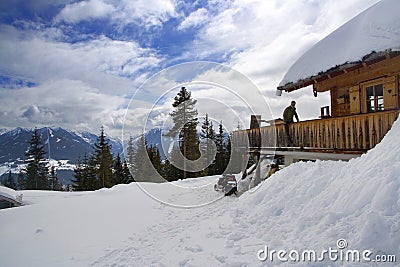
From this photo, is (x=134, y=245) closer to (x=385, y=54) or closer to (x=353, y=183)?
(x=353, y=183)

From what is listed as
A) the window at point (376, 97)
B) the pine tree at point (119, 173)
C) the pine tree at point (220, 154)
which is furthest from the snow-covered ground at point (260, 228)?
the pine tree at point (119, 173)

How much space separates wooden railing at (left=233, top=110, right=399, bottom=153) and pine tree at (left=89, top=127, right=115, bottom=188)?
92.3ft

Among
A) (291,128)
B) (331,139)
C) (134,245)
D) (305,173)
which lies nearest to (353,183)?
(305,173)

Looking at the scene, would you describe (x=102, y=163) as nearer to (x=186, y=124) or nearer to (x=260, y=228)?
(x=186, y=124)

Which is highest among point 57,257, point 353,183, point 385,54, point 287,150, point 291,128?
point 385,54

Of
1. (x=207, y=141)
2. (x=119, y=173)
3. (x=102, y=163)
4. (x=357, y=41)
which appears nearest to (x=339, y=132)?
(x=357, y=41)

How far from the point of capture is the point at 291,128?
38.8 feet

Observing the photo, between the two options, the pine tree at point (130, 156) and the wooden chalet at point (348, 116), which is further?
the pine tree at point (130, 156)

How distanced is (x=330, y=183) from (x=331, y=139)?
333cm

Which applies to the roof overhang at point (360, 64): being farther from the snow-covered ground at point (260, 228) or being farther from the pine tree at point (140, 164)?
the pine tree at point (140, 164)

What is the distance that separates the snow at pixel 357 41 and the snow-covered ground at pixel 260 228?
3314 mm

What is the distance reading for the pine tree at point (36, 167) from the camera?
41062 mm

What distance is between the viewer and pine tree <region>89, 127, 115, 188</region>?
118 ft

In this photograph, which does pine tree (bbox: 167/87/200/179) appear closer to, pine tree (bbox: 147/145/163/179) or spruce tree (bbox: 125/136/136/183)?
pine tree (bbox: 147/145/163/179)
